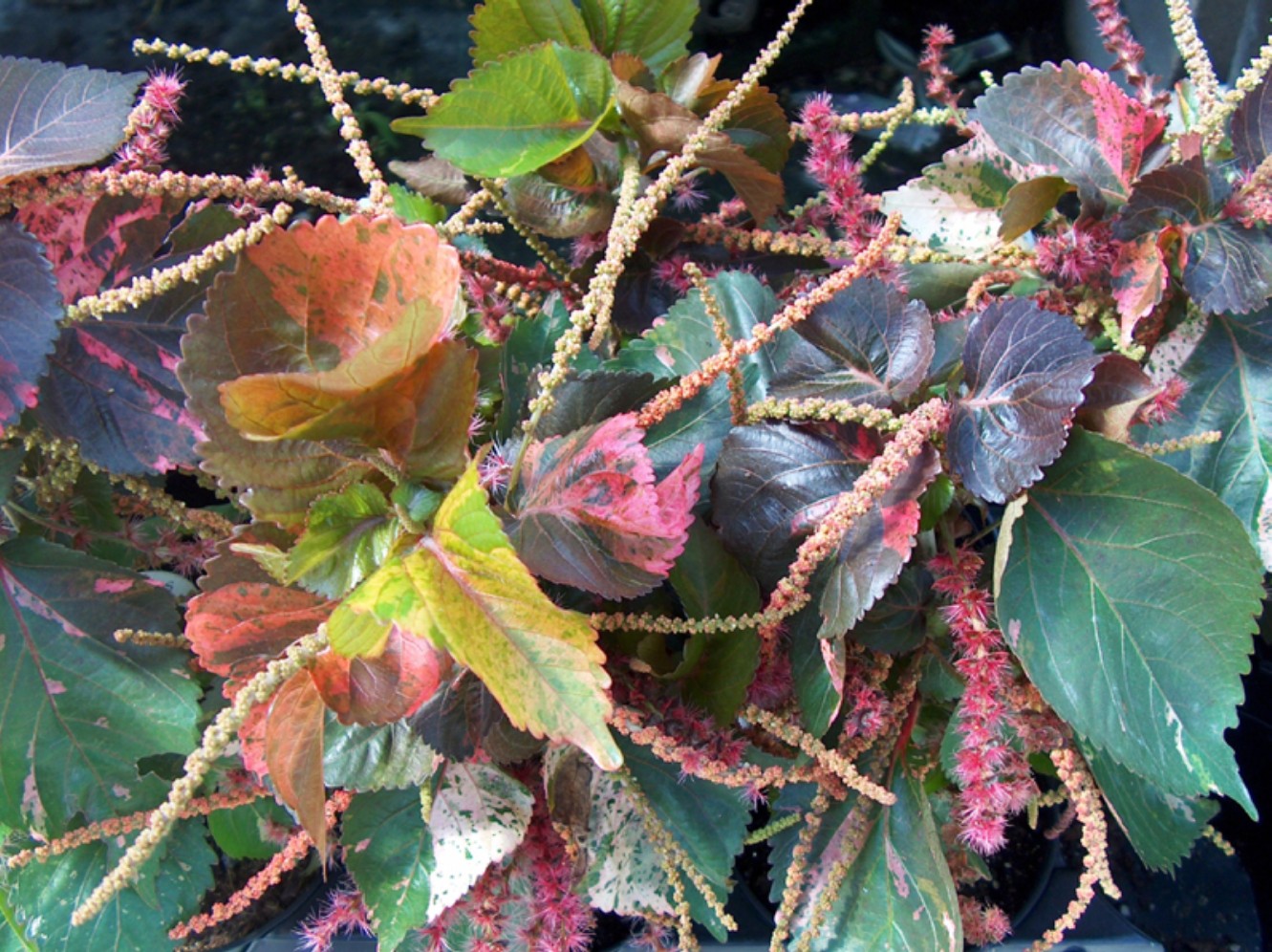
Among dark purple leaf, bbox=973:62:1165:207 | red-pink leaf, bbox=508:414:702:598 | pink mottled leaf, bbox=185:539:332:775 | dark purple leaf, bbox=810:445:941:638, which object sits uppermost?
dark purple leaf, bbox=973:62:1165:207

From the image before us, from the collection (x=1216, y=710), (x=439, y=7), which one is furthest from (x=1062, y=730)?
(x=439, y=7)

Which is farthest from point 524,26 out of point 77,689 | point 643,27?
point 77,689

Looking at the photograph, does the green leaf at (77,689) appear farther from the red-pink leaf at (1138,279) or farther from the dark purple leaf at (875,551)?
the red-pink leaf at (1138,279)

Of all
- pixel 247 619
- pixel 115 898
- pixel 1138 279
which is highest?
pixel 1138 279

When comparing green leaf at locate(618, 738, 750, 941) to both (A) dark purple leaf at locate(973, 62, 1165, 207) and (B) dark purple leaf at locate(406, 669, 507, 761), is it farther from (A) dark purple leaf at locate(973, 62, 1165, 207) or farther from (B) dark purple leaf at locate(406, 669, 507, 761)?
(A) dark purple leaf at locate(973, 62, 1165, 207)

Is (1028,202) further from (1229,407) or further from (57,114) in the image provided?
(57,114)

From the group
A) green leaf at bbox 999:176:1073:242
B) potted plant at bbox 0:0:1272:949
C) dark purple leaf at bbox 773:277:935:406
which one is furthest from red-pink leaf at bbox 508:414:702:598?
green leaf at bbox 999:176:1073:242

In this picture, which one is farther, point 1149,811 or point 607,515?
point 1149,811
